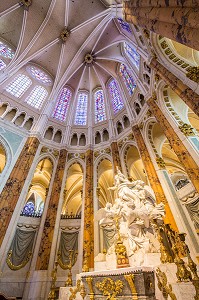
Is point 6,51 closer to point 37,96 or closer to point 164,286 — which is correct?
point 37,96

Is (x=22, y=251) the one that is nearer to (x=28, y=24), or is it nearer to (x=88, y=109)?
(x=88, y=109)

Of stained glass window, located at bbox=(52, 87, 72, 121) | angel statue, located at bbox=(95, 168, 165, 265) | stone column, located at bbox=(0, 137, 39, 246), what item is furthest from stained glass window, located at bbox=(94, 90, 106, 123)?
angel statue, located at bbox=(95, 168, 165, 265)

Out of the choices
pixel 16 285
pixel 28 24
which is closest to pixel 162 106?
Result: pixel 16 285

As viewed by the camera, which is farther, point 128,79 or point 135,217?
point 128,79

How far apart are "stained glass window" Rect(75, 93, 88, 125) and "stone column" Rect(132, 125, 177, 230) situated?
6296 millimetres

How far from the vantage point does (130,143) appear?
13.3 m

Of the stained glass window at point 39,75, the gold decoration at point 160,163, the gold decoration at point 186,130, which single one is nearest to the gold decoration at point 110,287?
the gold decoration at point 160,163

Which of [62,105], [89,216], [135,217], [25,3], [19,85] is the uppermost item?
[25,3]

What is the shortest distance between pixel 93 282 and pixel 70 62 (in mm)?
18141

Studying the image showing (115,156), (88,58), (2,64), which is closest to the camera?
(115,156)

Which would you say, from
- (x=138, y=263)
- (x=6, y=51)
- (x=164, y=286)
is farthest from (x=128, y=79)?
(x=164, y=286)

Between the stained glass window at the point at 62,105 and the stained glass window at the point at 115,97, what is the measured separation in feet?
15.4

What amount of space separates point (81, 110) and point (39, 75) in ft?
18.3

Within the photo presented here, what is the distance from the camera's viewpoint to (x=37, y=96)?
53.0 ft
